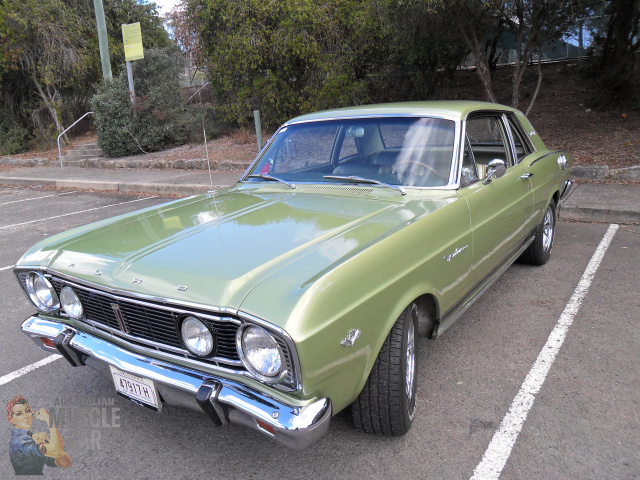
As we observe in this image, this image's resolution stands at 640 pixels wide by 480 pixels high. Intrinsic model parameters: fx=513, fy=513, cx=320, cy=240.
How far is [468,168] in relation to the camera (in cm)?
331

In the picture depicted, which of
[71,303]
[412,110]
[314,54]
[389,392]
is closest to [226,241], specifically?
[71,303]

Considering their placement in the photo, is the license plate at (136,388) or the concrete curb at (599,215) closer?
the license plate at (136,388)

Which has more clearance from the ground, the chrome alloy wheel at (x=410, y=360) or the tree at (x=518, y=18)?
the tree at (x=518, y=18)

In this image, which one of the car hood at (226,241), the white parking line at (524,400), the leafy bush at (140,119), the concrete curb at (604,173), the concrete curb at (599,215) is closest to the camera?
the car hood at (226,241)

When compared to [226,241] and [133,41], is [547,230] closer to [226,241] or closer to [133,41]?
[226,241]

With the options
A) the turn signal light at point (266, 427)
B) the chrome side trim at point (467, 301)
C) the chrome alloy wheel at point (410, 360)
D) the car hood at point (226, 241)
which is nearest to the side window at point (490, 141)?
the chrome side trim at point (467, 301)

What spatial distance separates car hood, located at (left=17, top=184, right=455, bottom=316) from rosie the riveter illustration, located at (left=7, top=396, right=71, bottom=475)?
0.88 metres

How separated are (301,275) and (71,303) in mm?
1334

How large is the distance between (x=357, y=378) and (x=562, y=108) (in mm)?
11207

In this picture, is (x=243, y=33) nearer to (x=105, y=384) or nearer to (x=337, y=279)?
(x=105, y=384)

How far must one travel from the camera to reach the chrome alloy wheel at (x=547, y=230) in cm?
473

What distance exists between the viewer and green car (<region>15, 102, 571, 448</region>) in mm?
1978

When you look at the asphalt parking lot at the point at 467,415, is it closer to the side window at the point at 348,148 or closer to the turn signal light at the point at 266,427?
the turn signal light at the point at 266,427

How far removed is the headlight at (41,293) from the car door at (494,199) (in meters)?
2.36
